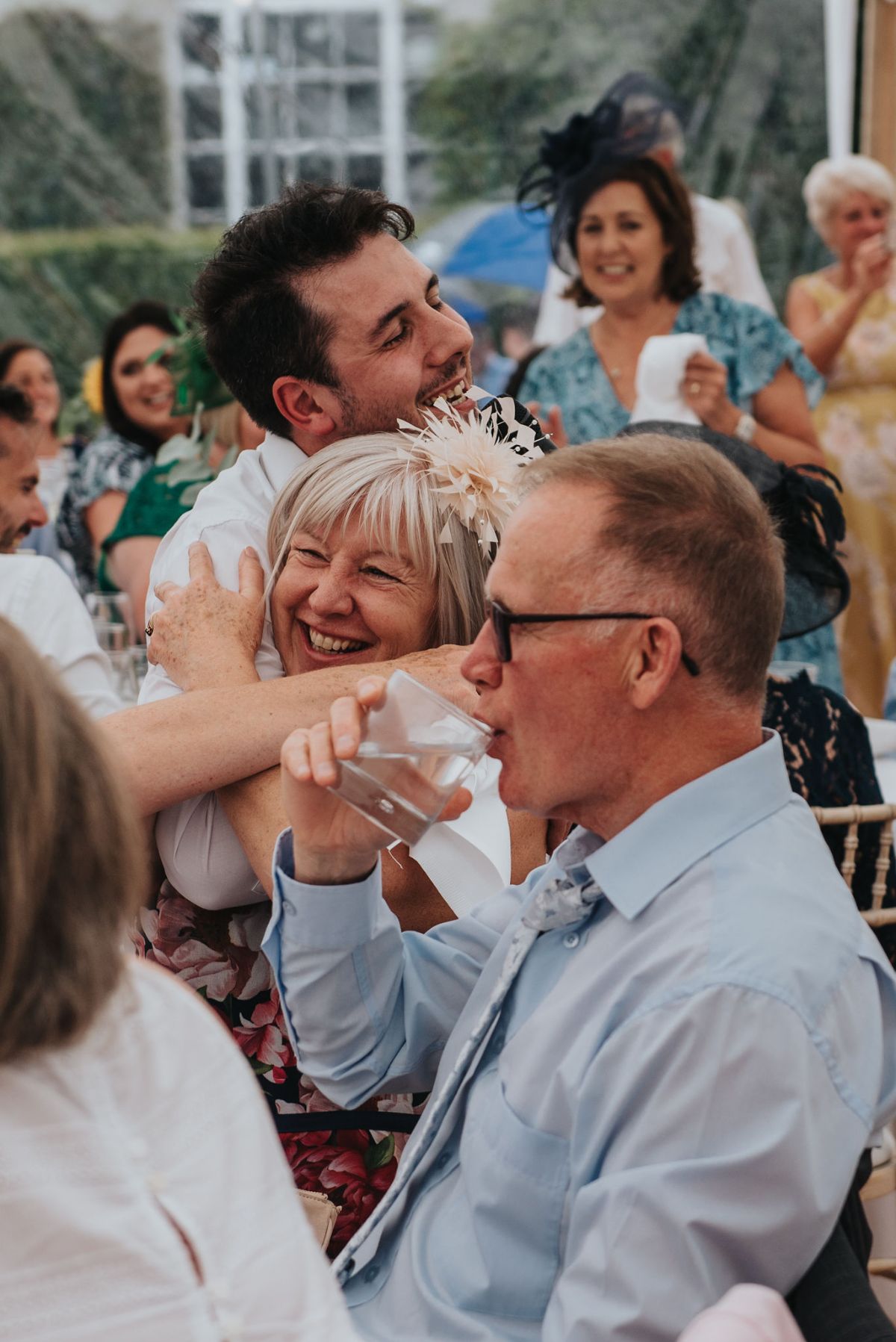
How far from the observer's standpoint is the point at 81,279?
384 inches

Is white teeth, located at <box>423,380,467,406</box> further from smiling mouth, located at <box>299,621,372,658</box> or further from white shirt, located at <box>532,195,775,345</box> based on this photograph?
white shirt, located at <box>532,195,775,345</box>

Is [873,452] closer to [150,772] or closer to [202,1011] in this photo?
[150,772]

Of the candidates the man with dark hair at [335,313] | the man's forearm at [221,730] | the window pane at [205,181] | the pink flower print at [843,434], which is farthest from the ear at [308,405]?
the window pane at [205,181]

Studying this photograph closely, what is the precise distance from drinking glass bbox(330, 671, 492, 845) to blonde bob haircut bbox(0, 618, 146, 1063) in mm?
446

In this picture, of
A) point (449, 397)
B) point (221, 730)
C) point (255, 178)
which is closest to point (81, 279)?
point (255, 178)

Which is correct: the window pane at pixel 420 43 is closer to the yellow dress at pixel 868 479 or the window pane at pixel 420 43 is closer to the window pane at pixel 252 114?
the window pane at pixel 252 114

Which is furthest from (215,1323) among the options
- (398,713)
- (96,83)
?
(96,83)

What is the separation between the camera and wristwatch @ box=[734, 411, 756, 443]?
13.9 feet

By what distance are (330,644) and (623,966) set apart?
76 cm

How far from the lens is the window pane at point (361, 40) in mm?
9320

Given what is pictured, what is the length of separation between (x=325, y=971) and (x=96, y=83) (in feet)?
29.8

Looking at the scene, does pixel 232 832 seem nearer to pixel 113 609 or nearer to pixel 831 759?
pixel 831 759

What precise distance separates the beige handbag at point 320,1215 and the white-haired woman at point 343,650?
5.2 inches

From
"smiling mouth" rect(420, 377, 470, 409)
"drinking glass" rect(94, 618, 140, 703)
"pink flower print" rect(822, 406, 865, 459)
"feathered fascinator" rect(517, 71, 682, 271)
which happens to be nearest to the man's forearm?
"smiling mouth" rect(420, 377, 470, 409)
